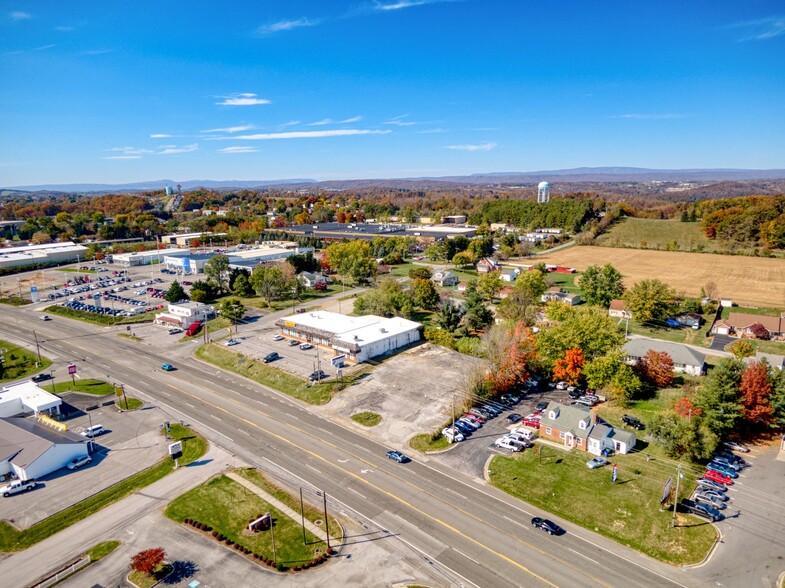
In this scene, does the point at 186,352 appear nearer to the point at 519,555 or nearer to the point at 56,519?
the point at 56,519

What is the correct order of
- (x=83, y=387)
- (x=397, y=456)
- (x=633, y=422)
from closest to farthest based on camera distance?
(x=397, y=456)
(x=633, y=422)
(x=83, y=387)

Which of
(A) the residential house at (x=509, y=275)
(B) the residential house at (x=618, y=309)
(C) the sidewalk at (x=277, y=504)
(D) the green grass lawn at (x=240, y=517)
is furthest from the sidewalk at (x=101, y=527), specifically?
(A) the residential house at (x=509, y=275)

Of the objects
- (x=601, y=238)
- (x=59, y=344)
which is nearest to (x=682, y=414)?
(x=59, y=344)

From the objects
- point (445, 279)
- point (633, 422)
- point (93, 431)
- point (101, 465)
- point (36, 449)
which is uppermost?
point (445, 279)

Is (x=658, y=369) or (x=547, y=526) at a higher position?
(x=658, y=369)

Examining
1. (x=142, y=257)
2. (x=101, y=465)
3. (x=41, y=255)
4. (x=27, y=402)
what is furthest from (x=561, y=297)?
(x=41, y=255)

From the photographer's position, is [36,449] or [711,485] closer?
[711,485]

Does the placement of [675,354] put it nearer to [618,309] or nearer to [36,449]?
[618,309]
